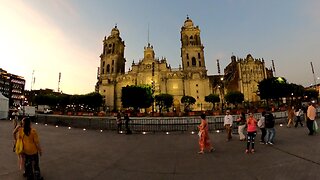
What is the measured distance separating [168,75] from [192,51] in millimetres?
12404

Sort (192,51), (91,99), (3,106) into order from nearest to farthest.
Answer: (3,106) → (91,99) → (192,51)

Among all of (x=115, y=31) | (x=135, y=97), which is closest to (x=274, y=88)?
(x=135, y=97)

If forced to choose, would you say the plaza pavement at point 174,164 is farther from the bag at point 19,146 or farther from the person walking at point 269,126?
the bag at point 19,146

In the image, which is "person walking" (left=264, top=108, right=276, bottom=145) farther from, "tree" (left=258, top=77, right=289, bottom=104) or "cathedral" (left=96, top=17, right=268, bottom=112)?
"cathedral" (left=96, top=17, right=268, bottom=112)

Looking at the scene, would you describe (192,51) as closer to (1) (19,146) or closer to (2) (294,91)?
(2) (294,91)

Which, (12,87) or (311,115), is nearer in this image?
(311,115)

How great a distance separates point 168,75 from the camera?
256 feet

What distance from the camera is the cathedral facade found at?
75.8 meters

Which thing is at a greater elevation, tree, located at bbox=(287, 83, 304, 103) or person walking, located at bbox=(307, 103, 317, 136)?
tree, located at bbox=(287, 83, 304, 103)

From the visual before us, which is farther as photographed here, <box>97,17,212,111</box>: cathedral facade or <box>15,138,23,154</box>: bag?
<box>97,17,212,111</box>: cathedral facade

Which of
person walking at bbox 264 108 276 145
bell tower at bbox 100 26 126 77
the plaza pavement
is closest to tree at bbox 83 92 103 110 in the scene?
bell tower at bbox 100 26 126 77

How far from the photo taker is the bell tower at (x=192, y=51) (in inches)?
3039

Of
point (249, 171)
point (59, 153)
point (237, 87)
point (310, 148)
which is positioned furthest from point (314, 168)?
point (237, 87)

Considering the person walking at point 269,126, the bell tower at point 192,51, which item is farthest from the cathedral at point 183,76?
the person walking at point 269,126
